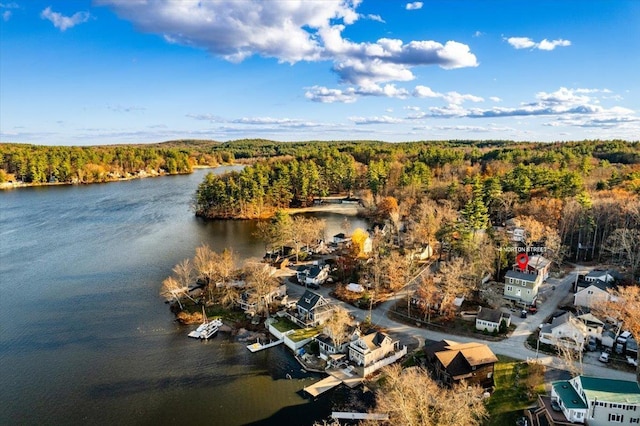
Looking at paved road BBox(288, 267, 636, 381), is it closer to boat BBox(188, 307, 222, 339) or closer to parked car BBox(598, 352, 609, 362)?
parked car BBox(598, 352, 609, 362)

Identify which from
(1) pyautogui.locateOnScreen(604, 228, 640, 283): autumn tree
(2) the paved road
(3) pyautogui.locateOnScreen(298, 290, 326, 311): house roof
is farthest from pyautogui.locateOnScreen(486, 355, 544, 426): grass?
(1) pyautogui.locateOnScreen(604, 228, 640, 283): autumn tree

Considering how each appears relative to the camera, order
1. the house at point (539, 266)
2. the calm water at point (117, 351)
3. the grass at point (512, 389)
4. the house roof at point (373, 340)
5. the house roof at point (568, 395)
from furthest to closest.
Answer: the house at point (539, 266), the house roof at point (373, 340), the calm water at point (117, 351), the grass at point (512, 389), the house roof at point (568, 395)

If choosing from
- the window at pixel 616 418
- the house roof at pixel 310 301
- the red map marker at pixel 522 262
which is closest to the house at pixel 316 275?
the house roof at pixel 310 301

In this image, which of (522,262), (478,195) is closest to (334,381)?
(522,262)

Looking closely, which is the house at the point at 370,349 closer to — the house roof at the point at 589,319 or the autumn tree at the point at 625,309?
the house roof at the point at 589,319

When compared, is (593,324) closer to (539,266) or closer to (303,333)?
(539,266)

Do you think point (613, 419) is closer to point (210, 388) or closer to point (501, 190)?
point (210, 388)
